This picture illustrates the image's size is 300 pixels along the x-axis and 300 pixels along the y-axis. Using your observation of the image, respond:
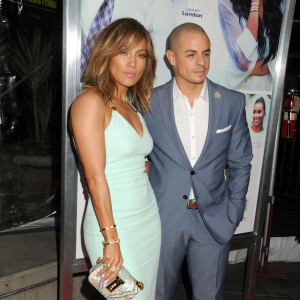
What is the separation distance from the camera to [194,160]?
2.05m

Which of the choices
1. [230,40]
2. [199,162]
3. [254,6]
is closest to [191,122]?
[199,162]

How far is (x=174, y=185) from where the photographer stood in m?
2.02

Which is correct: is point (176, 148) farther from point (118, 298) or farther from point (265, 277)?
point (265, 277)

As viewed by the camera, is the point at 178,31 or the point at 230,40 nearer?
the point at 178,31

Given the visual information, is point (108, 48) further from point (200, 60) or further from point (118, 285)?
point (118, 285)

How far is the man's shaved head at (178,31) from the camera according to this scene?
2049 millimetres

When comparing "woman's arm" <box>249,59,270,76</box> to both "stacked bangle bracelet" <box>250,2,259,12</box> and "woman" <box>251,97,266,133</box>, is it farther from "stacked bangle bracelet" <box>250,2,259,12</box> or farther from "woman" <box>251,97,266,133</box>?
"stacked bangle bracelet" <box>250,2,259,12</box>

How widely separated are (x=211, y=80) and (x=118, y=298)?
127cm

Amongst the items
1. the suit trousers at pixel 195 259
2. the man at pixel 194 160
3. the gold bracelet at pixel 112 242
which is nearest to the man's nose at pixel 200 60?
the man at pixel 194 160

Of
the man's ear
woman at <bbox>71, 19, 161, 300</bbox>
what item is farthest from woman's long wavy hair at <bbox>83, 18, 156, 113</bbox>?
the man's ear

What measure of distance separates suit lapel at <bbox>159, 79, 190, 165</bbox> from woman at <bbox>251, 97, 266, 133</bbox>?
2.20ft

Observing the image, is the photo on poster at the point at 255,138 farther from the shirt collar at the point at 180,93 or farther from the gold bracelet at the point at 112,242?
the gold bracelet at the point at 112,242

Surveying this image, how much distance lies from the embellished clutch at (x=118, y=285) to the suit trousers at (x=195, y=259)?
47cm

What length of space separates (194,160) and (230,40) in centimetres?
75
